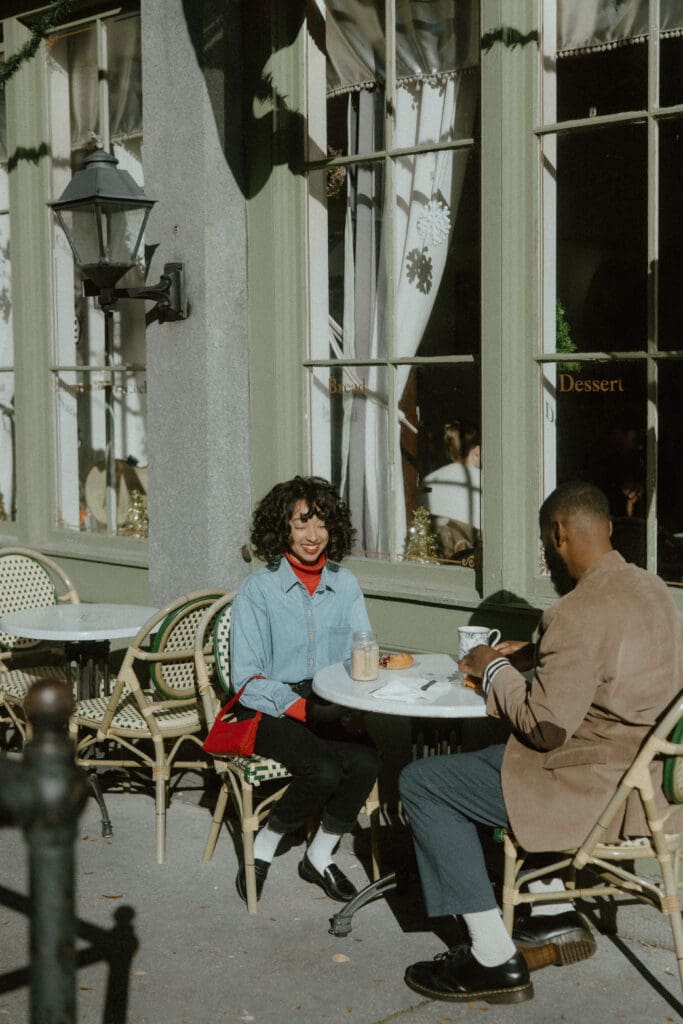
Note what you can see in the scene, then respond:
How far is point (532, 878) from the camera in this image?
3775mm

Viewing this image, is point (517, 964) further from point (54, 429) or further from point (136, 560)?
point (54, 429)

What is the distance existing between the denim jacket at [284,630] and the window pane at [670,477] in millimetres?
1214

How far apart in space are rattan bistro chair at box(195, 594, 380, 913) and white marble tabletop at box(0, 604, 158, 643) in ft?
1.64

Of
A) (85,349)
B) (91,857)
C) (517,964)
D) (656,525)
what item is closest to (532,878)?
(517,964)

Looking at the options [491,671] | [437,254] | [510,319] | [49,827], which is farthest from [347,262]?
[49,827]

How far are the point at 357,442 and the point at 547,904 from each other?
2.53 m

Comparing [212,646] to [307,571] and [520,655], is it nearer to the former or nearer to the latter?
[307,571]

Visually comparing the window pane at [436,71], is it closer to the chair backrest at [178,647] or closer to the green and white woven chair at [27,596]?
the chair backrest at [178,647]

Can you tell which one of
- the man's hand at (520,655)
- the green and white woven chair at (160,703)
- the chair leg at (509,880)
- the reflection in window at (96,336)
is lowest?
the chair leg at (509,880)

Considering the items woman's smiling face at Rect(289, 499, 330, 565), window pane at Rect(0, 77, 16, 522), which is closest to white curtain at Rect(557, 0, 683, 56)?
woman's smiling face at Rect(289, 499, 330, 565)

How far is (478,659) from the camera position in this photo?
394 centimetres

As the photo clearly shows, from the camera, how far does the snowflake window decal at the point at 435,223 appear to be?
216 inches

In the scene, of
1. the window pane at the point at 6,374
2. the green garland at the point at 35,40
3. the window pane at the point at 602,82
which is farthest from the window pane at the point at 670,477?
the window pane at the point at 6,374

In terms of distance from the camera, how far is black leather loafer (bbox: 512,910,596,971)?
3.89m
